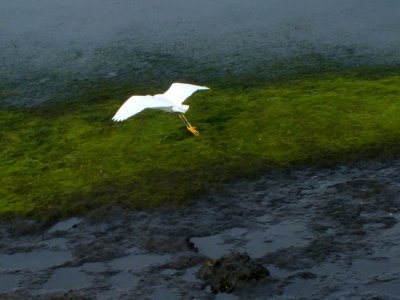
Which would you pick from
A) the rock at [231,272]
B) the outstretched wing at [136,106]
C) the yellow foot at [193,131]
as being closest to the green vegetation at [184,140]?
the yellow foot at [193,131]

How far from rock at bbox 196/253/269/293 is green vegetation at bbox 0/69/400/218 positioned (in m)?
2.40

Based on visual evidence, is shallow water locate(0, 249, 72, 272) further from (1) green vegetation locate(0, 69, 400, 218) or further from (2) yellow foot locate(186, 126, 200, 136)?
(2) yellow foot locate(186, 126, 200, 136)

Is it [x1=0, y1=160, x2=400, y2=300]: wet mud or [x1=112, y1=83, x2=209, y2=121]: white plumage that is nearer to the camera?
[x1=0, y1=160, x2=400, y2=300]: wet mud

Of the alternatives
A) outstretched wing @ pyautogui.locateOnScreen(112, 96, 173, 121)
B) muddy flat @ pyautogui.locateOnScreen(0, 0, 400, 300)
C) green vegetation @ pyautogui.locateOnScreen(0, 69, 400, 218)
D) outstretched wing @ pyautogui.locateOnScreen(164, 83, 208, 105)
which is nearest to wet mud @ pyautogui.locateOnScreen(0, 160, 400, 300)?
muddy flat @ pyautogui.locateOnScreen(0, 0, 400, 300)

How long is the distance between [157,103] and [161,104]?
65 mm

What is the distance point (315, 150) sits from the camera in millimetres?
13500

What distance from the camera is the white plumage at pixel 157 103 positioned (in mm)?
13430

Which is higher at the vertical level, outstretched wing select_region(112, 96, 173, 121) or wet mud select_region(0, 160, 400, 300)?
outstretched wing select_region(112, 96, 173, 121)

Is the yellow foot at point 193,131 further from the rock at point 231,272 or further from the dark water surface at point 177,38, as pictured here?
the rock at point 231,272

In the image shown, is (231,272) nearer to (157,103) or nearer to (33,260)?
(33,260)

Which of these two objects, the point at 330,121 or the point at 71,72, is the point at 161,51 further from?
the point at 330,121

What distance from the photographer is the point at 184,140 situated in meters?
14.3

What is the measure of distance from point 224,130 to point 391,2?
8.09m

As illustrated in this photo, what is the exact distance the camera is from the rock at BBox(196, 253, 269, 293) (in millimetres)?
9969
